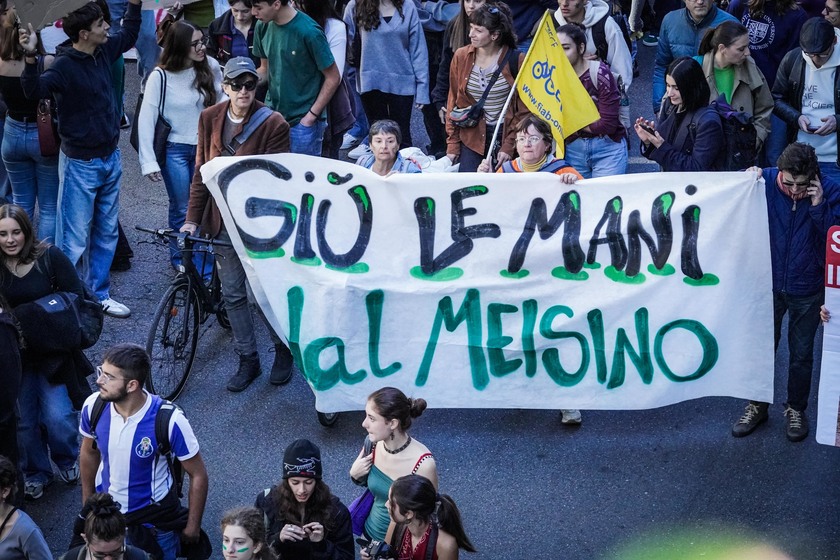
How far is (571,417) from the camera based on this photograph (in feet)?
23.6

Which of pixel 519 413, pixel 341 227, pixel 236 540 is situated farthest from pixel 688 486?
pixel 236 540

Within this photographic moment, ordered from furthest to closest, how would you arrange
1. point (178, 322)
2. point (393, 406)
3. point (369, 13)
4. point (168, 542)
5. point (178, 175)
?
point (369, 13)
point (178, 175)
point (178, 322)
point (168, 542)
point (393, 406)

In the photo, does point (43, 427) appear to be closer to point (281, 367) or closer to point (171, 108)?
point (281, 367)

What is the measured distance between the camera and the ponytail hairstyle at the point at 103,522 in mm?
4910

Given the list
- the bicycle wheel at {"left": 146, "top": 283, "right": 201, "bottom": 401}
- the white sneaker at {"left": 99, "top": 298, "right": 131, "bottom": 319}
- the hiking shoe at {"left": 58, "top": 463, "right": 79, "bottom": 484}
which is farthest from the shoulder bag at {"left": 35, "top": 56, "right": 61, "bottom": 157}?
the hiking shoe at {"left": 58, "top": 463, "right": 79, "bottom": 484}

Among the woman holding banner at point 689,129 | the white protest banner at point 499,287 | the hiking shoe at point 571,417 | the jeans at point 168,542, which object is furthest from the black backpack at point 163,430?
the woman holding banner at point 689,129

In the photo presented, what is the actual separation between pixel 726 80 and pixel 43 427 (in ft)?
15.3

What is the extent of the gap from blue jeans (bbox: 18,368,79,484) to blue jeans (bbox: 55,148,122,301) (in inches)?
76.3

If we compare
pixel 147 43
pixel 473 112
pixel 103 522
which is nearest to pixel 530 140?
pixel 473 112

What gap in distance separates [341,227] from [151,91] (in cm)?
219

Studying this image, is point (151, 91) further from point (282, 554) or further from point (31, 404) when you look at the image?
point (282, 554)

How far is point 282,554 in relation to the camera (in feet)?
17.3

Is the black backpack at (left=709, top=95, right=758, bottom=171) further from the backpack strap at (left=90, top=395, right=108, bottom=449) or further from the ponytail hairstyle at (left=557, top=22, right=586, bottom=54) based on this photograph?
the backpack strap at (left=90, top=395, right=108, bottom=449)

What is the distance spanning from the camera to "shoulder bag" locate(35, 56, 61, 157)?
27.0 feet
